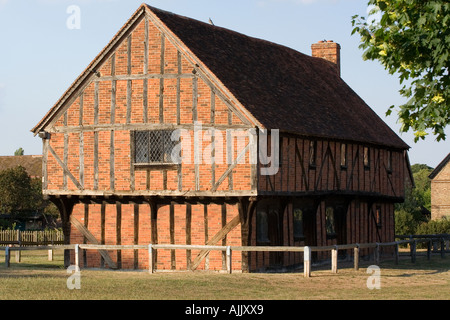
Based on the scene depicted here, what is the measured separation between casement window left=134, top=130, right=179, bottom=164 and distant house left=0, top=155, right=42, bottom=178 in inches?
1804

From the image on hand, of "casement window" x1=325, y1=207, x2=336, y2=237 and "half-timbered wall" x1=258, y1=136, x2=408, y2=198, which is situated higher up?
"half-timbered wall" x1=258, y1=136, x2=408, y2=198

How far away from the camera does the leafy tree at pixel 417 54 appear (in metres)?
19.7

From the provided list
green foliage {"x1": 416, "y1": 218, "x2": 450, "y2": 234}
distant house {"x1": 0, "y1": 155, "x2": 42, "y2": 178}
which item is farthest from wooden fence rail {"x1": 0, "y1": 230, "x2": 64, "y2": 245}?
distant house {"x1": 0, "y1": 155, "x2": 42, "y2": 178}

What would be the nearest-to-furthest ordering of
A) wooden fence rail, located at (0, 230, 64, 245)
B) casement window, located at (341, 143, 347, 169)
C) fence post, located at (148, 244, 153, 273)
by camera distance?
fence post, located at (148, 244, 153, 273) → casement window, located at (341, 143, 347, 169) → wooden fence rail, located at (0, 230, 64, 245)

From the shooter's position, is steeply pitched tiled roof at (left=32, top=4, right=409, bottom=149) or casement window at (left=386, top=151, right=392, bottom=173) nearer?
steeply pitched tiled roof at (left=32, top=4, right=409, bottom=149)

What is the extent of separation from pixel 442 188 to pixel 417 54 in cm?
5039

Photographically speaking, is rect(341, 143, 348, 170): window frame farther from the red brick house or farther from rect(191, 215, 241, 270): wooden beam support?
rect(191, 215, 241, 270): wooden beam support

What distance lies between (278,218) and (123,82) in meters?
7.13

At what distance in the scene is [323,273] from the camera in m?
28.1

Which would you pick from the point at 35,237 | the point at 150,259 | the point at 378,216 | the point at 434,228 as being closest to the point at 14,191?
the point at 35,237

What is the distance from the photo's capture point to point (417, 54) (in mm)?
20031

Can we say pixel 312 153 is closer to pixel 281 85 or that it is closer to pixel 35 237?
pixel 281 85

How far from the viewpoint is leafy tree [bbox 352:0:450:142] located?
19.7 m

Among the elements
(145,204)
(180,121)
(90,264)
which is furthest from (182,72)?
(90,264)
